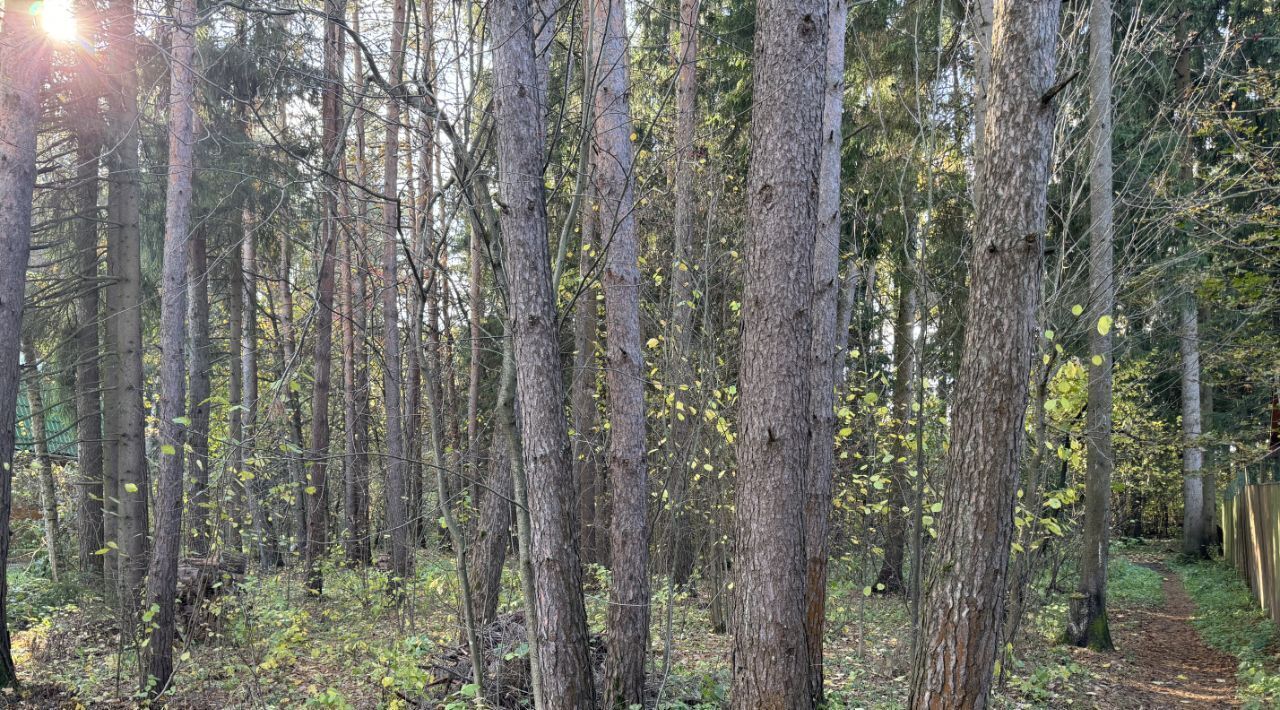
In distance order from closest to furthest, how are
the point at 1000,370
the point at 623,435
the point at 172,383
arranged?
the point at 1000,370
the point at 623,435
the point at 172,383

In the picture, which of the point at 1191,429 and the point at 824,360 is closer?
the point at 824,360

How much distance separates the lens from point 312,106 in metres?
12.5

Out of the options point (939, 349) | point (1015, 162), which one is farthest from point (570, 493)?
point (939, 349)

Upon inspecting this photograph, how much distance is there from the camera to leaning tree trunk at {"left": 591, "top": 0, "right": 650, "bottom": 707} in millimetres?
5711

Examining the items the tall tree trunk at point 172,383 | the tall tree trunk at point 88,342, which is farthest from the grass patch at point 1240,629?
the tall tree trunk at point 88,342

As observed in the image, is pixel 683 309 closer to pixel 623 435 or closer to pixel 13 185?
pixel 623 435

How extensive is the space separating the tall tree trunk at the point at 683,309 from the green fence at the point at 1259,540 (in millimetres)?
7839

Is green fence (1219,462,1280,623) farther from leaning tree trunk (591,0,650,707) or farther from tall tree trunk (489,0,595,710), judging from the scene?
tall tree trunk (489,0,595,710)

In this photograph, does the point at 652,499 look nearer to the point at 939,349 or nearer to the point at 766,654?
the point at 939,349

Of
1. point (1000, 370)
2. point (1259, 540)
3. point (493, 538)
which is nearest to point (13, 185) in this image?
point (493, 538)

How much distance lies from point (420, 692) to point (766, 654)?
8.70 ft

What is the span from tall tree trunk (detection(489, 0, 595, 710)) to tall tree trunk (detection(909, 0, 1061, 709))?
6.46ft

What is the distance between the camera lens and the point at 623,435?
19.5 feet

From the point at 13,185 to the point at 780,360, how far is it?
6874 millimetres
